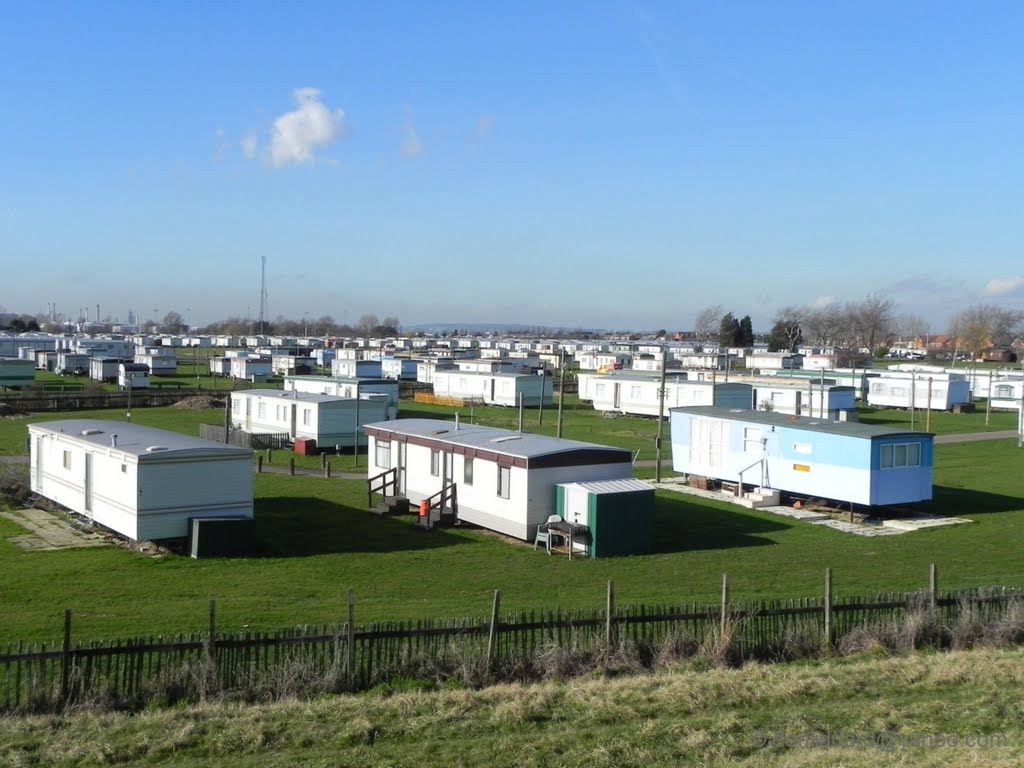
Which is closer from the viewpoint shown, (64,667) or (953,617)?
(64,667)

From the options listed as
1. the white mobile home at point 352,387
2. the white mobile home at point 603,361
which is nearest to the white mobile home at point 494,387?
the white mobile home at point 352,387

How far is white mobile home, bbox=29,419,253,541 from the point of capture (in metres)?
22.1

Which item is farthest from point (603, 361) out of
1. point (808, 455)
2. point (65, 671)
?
point (65, 671)

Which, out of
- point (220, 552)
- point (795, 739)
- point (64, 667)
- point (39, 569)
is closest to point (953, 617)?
point (795, 739)

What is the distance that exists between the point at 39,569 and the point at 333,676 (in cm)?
1001

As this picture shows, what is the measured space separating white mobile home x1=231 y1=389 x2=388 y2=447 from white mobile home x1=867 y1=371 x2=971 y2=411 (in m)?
36.2

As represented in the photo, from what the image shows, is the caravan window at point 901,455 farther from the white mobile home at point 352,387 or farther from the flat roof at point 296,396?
the white mobile home at point 352,387

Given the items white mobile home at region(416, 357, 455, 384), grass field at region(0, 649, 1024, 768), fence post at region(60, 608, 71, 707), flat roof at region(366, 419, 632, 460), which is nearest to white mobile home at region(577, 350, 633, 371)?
white mobile home at region(416, 357, 455, 384)

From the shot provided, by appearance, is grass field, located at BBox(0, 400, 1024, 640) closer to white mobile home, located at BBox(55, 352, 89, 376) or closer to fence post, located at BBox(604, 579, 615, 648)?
fence post, located at BBox(604, 579, 615, 648)

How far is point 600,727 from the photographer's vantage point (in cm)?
1132

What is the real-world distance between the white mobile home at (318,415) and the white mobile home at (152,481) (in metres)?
15.5

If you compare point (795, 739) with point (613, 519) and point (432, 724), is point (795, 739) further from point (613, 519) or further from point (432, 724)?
point (613, 519)

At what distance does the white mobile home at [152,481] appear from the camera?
870 inches

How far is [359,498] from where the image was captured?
3002cm
